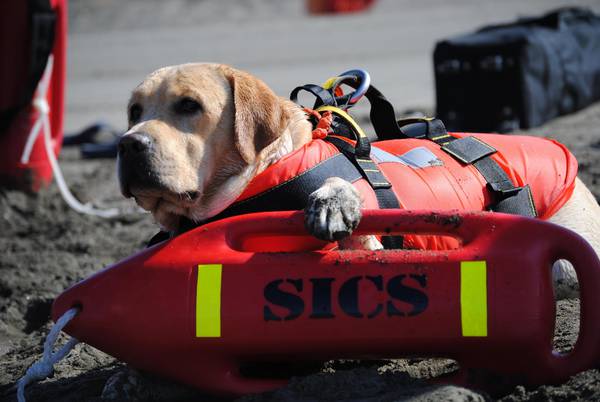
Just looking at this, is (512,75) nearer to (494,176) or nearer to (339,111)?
(494,176)

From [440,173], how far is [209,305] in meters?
1.36

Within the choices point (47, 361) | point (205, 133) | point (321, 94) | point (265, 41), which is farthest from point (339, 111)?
A: point (265, 41)

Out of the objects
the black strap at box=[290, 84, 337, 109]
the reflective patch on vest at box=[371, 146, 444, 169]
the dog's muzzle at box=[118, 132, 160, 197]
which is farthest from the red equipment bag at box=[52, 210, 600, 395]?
the black strap at box=[290, 84, 337, 109]

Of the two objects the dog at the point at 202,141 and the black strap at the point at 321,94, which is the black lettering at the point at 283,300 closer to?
the dog at the point at 202,141

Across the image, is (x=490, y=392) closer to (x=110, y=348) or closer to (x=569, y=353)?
(x=569, y=353)

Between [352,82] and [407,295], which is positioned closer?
[407,295]

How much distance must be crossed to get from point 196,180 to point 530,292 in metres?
1.41

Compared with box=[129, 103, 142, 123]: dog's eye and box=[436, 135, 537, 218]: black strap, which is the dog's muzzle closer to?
box=[129, 103, 142, 123]: dog's eye

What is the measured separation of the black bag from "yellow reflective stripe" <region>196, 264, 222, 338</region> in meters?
5.14

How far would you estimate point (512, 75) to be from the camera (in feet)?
25.5

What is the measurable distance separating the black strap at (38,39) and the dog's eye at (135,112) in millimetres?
3788

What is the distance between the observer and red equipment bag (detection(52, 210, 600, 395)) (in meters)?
3.00

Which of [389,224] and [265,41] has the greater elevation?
[389,224]

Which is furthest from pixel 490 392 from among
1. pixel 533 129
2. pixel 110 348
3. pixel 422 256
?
pixel 533 129
